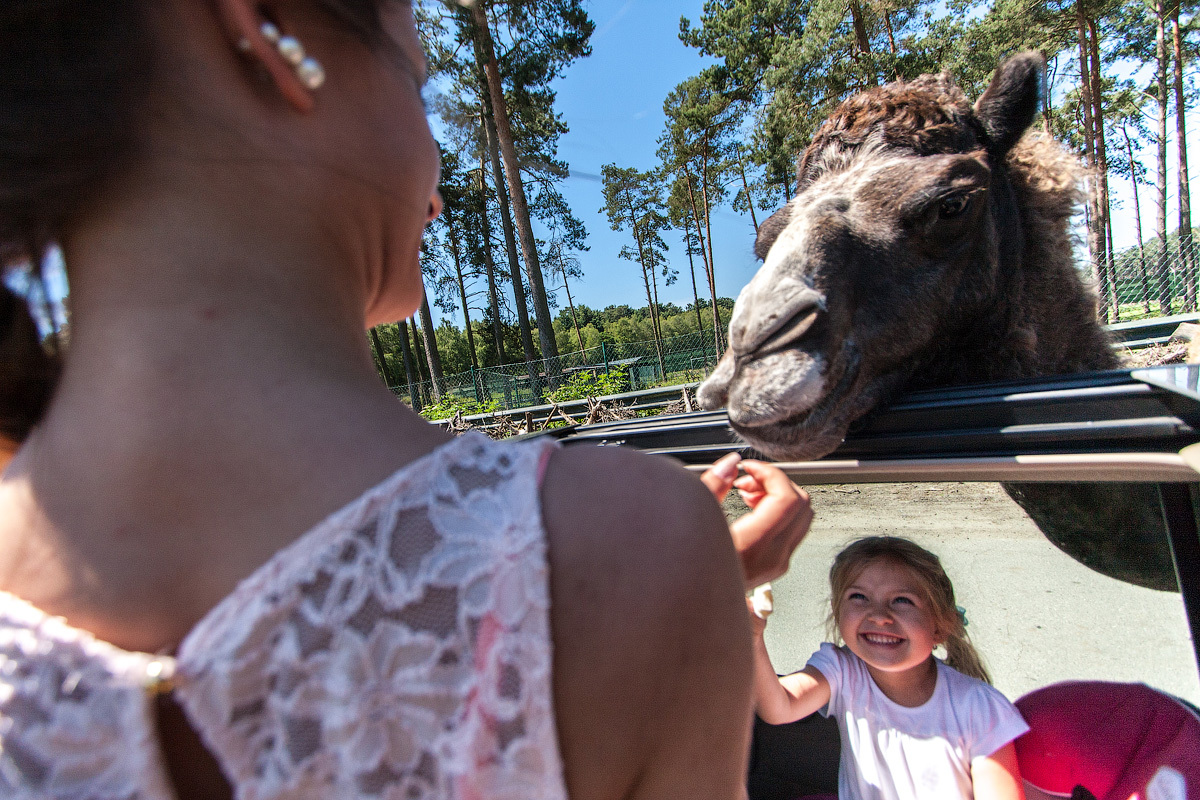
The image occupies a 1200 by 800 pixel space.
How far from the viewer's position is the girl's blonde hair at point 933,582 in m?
2.16

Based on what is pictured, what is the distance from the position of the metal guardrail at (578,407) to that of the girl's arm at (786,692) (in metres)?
8.09

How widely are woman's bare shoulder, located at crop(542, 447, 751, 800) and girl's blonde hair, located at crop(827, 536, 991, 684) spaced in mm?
1864

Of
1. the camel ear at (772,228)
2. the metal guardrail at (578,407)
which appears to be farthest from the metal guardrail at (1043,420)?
the metal guardrail at (578,407)

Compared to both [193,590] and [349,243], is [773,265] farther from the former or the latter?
[193,590]

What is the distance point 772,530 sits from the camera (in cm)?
95

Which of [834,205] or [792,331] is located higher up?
[834,205]

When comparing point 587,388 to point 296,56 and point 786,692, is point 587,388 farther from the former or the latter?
point 296,56

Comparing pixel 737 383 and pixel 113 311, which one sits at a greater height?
pixel 113 311

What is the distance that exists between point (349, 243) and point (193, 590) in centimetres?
43

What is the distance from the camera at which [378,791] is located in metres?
0.56

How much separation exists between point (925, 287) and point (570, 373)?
18853 millimetres

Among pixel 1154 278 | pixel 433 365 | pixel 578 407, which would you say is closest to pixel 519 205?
pixel 578 407

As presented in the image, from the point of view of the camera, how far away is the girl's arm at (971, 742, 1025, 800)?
74.4 inches

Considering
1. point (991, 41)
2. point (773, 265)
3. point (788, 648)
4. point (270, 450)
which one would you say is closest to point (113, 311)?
point (270, 450)
